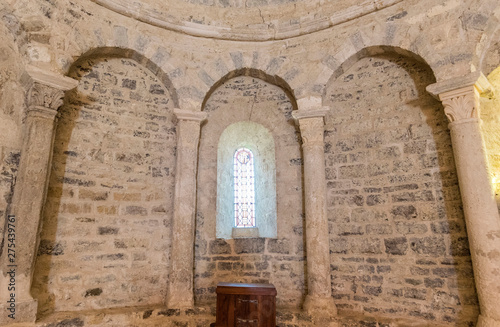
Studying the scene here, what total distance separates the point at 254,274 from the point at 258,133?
2.34 m

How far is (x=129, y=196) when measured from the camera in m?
4.52

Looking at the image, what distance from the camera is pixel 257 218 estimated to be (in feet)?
17.0

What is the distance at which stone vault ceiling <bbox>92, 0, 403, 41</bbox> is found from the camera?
4.77m

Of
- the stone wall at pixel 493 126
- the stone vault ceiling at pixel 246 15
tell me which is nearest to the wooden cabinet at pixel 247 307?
the stone wall at pixel 493 126

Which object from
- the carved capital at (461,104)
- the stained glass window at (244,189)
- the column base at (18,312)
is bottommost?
the column base at (18,312)

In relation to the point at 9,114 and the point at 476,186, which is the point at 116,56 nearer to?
the point at 9,114

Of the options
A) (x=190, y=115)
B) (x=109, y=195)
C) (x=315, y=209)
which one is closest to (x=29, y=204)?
(x=109, y=195)

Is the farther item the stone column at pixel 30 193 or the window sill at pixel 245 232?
the window sill at pixel 245 232

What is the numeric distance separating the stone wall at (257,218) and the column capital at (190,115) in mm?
347

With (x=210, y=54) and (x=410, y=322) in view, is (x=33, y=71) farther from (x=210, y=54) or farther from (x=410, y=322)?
(x=410, y=322)

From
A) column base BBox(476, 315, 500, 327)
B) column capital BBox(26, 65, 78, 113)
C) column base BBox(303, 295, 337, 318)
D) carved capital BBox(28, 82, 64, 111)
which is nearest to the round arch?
column capital BBox(26, 65, 78, 113)

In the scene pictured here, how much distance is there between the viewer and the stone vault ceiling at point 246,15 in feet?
15.7

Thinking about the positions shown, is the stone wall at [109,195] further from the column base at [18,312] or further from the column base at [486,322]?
the column base at [486,322]

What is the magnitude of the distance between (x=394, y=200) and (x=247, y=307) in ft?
8.15
